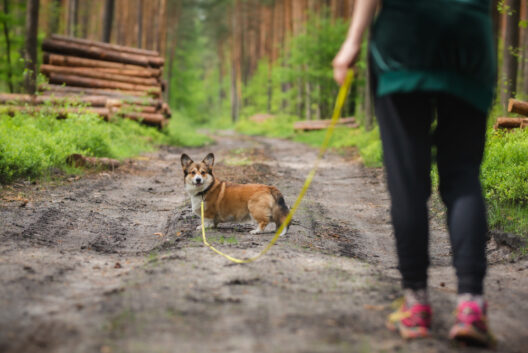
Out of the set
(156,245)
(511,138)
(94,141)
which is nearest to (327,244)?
(156,245)

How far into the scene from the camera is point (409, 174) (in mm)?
2539

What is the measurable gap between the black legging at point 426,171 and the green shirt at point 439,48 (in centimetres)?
8

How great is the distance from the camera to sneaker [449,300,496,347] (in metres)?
2.30

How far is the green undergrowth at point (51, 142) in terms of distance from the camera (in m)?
7.55

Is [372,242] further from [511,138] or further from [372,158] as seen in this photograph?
[372,158]

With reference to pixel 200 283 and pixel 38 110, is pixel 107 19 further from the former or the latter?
pixel 200 283

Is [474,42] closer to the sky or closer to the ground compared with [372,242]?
closer to the sky

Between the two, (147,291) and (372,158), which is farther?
(372,158)

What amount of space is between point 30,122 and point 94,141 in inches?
55.8

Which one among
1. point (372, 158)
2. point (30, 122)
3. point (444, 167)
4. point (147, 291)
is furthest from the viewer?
point (372, 158)

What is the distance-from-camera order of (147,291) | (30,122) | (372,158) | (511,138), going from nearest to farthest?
(147,291) < (511,138) < (30,122) < (372,158)

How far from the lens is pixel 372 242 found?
18.2 ft

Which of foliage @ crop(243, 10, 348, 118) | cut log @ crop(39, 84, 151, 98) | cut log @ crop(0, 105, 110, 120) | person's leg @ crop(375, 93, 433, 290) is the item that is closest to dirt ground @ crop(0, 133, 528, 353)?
person's leg @ crop(375, 93, 433, 290)

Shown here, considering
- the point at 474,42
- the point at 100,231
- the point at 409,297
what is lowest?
the point at 100,231
